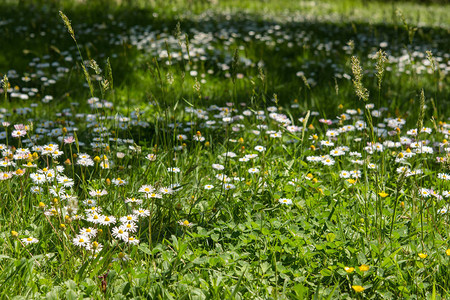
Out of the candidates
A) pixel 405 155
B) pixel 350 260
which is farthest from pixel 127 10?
pixel 350 260

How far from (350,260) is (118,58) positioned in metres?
4.26

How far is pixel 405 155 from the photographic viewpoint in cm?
286

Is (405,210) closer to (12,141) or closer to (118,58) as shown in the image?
(12,141)

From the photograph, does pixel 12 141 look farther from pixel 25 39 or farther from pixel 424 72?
pixel 424 72

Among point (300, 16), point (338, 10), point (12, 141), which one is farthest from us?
point (338, 10)

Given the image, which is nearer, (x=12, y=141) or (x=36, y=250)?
(x=36, y=250)

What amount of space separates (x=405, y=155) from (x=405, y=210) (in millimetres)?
522

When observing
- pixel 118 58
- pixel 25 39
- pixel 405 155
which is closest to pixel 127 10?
pixel 25 39

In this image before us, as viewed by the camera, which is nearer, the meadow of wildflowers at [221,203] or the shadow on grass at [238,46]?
the meadow of wildflowers at [221,203]

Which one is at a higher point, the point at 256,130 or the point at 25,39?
the point at 25,39

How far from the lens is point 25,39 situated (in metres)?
5.94

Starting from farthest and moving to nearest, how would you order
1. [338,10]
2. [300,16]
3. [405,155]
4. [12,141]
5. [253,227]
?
[338,10] → [300,16] → [12,141] → [405,155] → [253,227]

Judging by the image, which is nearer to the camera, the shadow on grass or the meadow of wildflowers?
the meadow of wildflowers

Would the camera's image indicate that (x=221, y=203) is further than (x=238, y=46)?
No
